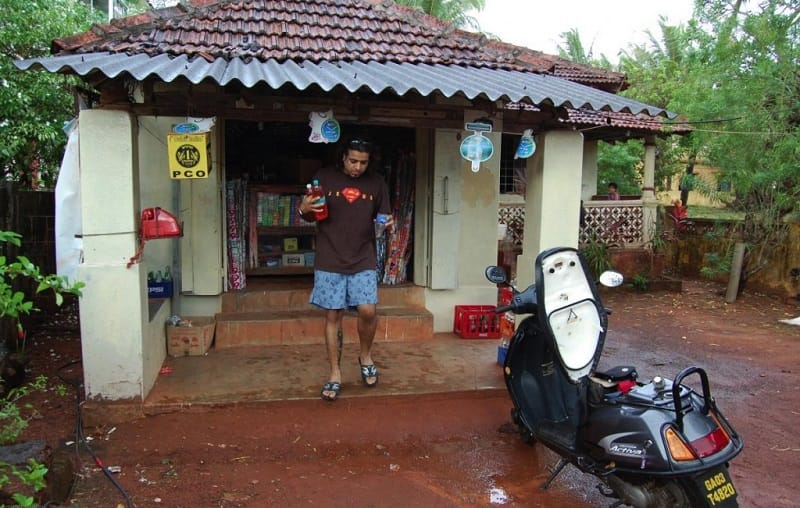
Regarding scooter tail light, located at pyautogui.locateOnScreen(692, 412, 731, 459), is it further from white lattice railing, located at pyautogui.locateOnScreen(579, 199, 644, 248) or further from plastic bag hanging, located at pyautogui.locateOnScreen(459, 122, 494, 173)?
white lattice railing, located at pyautogui.locateOnScreen(579, 199, 644, 248)

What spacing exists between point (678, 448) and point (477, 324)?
150 inches

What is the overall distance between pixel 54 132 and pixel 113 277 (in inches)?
139

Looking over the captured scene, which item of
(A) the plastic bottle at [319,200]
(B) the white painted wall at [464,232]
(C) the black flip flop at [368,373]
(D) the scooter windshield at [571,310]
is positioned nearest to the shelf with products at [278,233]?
(B) the white painted wall at [464,232]

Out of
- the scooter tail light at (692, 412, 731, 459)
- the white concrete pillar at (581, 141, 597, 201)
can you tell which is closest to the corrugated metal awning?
the scooter tail light at (692, 412, 731, 459)

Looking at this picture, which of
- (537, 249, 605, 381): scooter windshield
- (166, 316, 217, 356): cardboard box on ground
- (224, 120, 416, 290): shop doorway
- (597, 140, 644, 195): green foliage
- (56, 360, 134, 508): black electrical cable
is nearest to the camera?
(537, 249, 605, 381): scooter windshield

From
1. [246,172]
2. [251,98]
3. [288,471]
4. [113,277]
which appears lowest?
[288,471]

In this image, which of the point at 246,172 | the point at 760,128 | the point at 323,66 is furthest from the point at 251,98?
the point at 760,128

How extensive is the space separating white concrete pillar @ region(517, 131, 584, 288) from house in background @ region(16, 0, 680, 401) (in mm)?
14

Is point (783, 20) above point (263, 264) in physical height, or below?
above

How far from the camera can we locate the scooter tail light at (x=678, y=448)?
2592 millimetres

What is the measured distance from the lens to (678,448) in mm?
2605

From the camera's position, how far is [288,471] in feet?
12.0

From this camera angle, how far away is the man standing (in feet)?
14.8

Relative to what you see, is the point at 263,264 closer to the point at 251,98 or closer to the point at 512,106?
the point at 251,98
